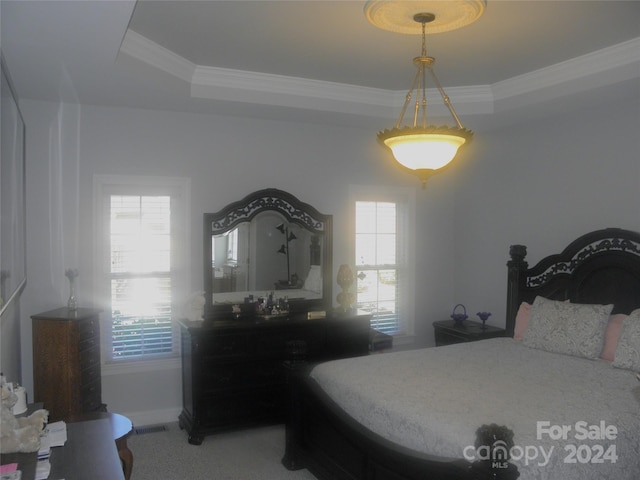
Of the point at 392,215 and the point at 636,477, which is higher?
the point at 392,215

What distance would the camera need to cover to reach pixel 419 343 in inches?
219

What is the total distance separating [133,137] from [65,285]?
128 cm

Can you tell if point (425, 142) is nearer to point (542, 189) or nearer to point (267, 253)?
point (267, 253)

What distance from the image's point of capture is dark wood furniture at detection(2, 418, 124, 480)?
1832 millimetres

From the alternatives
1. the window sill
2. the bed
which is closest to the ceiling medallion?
the bed

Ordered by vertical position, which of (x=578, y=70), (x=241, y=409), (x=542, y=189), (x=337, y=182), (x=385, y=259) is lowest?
(x=241, y=409)

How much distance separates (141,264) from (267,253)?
1057 millimetres

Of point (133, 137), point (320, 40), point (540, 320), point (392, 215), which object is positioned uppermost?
point (320, 40)

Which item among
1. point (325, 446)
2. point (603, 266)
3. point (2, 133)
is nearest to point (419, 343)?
point (603, 266)

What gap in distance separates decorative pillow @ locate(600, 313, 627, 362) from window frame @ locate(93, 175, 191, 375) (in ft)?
10.6

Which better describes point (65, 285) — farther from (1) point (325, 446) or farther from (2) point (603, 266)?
(2) point (603, 266)

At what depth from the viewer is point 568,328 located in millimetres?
3816

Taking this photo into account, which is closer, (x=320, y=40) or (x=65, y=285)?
(x=320, y=40)

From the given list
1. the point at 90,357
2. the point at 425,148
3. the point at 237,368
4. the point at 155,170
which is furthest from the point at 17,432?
the point at 155,170
